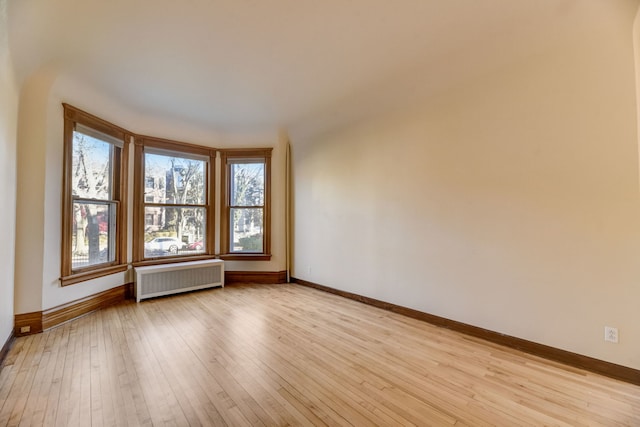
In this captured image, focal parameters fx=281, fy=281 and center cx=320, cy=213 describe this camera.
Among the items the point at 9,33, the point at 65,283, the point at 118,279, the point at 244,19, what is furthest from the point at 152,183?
the point at 244,19

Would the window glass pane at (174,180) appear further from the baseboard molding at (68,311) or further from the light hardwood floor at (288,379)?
the light hardwood floor at (288,379)

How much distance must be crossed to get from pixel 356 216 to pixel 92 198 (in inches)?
143

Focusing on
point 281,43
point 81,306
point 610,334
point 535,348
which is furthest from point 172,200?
point 610,334

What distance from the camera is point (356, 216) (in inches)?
168

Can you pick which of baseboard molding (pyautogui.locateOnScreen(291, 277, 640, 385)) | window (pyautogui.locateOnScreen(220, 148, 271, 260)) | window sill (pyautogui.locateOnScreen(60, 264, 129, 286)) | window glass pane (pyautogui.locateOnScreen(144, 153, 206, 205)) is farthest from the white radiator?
baseboard molding (pyautogui.locateOnScreen(291, 277, 640, 385))

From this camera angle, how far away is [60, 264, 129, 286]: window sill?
3301mm

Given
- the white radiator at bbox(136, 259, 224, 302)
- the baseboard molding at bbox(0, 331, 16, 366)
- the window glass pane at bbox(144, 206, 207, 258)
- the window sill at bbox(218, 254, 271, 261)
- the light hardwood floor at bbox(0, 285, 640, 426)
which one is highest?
the window glass pane at bbox(144, 206, 207, 258)

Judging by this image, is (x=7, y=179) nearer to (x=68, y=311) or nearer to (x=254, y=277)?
(x=68, y=311)

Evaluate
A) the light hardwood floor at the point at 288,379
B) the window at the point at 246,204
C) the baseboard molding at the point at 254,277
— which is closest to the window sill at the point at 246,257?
the window at the point at 246,204

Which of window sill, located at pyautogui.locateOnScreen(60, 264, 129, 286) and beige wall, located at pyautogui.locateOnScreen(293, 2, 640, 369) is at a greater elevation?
beige wall, located at pyautogui.locateOnScreen(293, 2, 640, 369)

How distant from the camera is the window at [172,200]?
177 inches

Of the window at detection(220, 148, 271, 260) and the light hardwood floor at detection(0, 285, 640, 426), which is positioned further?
the window at detection(220, 148, 271, 260)

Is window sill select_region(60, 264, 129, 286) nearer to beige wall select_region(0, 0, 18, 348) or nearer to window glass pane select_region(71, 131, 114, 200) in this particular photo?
beige wall select_region(0, 0, 18, 348)

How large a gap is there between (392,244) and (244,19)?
296 centimetres
